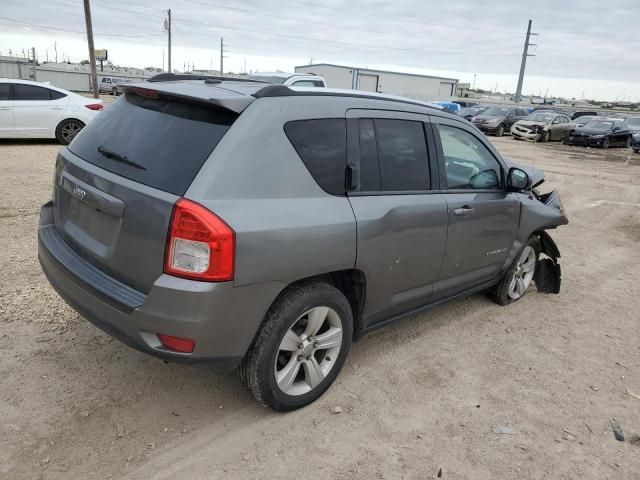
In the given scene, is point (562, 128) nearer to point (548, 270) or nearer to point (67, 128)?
point (67, 128)

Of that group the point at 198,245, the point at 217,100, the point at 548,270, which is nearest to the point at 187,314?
the point at 198,245

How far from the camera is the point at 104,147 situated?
294 centimetres

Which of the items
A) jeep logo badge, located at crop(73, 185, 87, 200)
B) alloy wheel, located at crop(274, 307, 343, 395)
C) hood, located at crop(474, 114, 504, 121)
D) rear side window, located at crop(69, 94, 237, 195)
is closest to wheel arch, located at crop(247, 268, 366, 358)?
alloy wheel, located at crop(274, 307, 343, 395)

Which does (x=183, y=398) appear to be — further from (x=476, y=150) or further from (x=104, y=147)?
(x=476, y=150)

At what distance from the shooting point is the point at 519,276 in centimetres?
494

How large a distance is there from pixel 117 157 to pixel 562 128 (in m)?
27.2

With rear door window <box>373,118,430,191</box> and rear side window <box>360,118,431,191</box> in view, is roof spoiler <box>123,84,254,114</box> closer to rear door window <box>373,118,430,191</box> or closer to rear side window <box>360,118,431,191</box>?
rear side window <box>360,118,431,191</box>

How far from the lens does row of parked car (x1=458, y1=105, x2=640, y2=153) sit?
23.7 meters

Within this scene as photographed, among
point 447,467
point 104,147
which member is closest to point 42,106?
point 104,147

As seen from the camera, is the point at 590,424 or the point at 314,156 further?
the point at 590,424

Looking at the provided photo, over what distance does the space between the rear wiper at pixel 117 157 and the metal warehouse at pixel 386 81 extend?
94.6 ft

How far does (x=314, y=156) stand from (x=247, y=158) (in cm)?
45

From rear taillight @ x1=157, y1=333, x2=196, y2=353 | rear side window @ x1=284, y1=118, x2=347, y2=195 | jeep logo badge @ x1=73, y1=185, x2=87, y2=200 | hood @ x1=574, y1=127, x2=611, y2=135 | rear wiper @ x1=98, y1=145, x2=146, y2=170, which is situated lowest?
rear taillight @ x1=157, y1=333, x2=196, y2=353

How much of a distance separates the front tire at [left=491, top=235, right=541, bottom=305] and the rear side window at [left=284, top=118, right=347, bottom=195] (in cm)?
243
